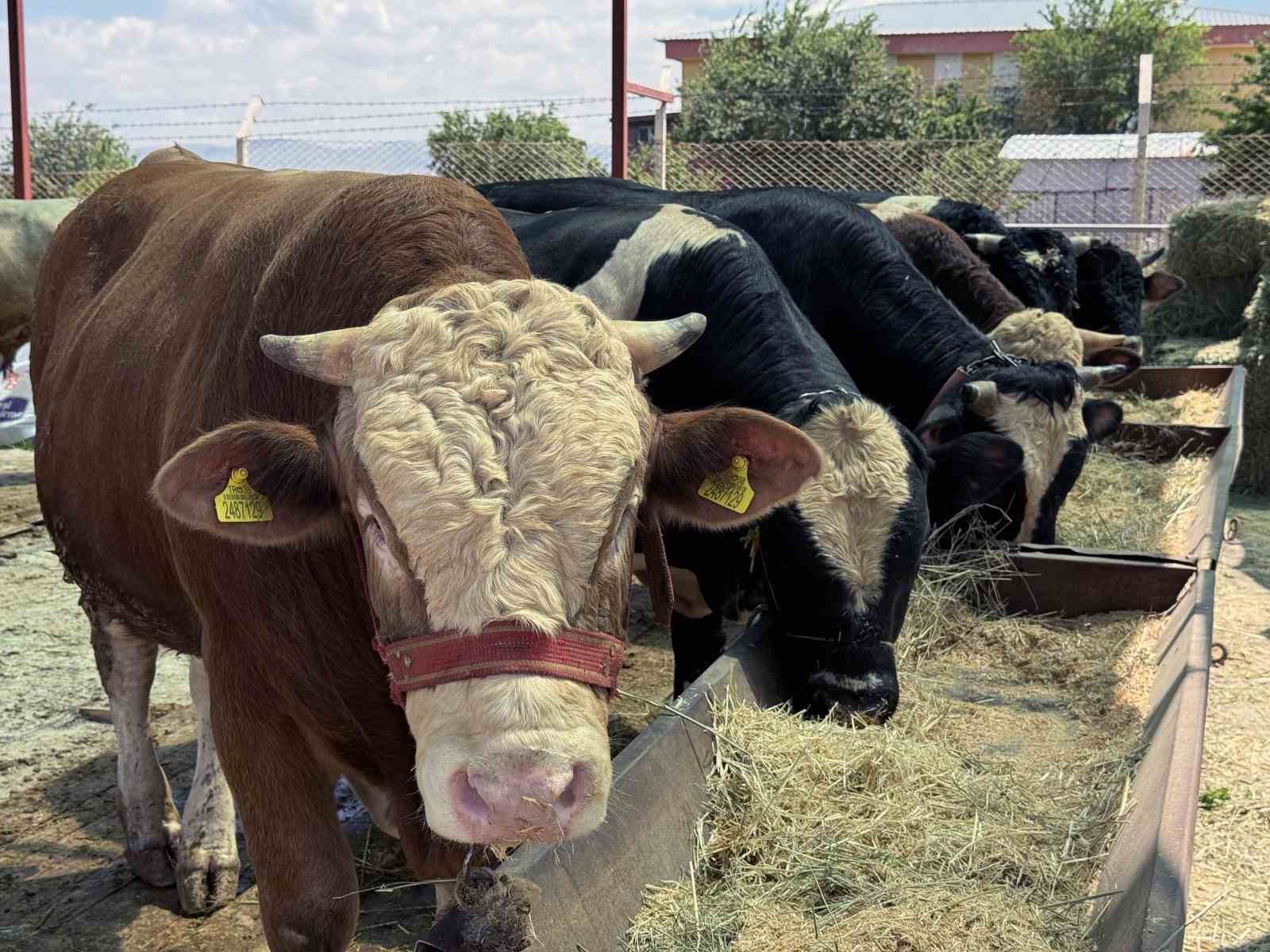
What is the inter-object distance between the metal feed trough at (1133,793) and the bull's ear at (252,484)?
2.44ft

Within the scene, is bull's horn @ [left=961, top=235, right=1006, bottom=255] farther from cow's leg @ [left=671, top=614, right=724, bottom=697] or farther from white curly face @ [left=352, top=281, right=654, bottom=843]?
white curly face @ [left=352, top=281, right=654, bottom=843]

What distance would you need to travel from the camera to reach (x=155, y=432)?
3117 mm

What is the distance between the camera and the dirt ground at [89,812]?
337 cm

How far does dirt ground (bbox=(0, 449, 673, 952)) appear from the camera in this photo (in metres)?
3.37

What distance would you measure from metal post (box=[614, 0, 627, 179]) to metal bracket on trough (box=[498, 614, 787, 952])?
6.38m

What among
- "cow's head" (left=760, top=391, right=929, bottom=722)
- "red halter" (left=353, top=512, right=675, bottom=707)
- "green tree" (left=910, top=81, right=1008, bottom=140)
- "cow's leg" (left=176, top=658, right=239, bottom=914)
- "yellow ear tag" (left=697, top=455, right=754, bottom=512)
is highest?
"green tree" (left=910, top=81, right=1008, bottom=140)

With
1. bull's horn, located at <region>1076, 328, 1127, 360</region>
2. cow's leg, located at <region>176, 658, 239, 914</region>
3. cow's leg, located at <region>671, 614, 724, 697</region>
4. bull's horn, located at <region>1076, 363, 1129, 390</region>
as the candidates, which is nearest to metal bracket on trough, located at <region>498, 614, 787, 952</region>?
cow's leg, located at <region>671, 614, 724, 697</region>

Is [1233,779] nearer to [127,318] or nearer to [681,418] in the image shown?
[681,418]

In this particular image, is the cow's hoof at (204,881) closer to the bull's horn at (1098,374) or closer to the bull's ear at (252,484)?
the bull's ear at (252,484)

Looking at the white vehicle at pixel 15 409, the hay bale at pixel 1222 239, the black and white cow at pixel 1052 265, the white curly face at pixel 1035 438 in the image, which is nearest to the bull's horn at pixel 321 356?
the white curly face at pixel 1035 438

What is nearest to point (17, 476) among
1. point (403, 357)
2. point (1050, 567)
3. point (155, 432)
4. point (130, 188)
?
point (130, 188)

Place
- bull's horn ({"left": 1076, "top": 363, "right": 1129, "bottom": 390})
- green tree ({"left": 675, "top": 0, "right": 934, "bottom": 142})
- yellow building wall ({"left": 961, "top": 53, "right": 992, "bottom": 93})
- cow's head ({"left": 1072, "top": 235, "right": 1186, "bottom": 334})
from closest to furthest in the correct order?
bull's horn ({"left": 1076, "top": 363, "right": 1129, "bottom": 390}) < cow's head ({"left": 1072, "top": 235, "right": 1186, "bottom": 334}) < green tree ({"left": 675, "top": 0, "right": 934, "bottom": 142}) < yellow building wall ({"left": 961, "top": 53, "right": 992, "bottom": 93})

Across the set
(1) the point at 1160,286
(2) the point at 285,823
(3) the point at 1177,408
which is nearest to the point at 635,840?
(2) the point at 285,823

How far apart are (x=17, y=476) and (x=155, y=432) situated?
620cm
